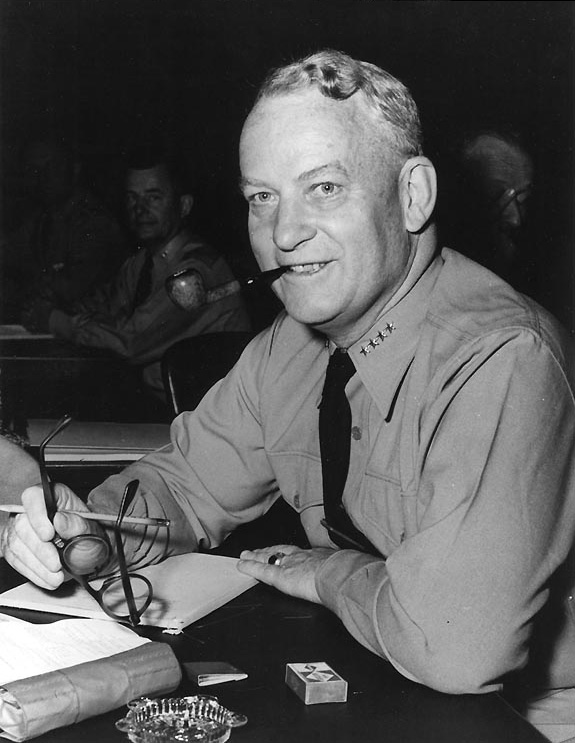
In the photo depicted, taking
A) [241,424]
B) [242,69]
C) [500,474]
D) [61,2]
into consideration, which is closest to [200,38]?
[242,69]

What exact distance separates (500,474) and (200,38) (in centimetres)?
370

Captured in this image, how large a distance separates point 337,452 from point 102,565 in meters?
0.40

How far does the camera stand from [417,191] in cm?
147

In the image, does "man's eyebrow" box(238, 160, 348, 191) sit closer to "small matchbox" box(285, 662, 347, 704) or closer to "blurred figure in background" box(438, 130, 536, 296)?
"small matchbox" box(285, 662, 347, 704)

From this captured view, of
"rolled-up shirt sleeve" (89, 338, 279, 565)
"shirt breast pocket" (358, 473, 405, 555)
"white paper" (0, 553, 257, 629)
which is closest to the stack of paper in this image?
"rolled-up shirt sleeve" (89, 338, 279, 565)

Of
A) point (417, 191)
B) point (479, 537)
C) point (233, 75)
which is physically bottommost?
point (479, 537)

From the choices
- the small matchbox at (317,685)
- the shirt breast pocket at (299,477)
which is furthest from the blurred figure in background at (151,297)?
the small matchbox at (317,685)

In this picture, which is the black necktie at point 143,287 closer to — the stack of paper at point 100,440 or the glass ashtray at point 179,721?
the stack of paper at point 100,440

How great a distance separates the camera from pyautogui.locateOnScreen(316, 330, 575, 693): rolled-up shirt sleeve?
112 cm

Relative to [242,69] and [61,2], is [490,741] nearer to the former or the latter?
[242,69]

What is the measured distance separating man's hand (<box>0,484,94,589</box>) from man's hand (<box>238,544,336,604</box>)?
0.84ft

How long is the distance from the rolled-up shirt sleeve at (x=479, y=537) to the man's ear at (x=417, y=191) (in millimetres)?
275

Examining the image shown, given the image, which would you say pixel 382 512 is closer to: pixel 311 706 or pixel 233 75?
pixel 311 706

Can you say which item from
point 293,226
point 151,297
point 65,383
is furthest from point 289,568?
point 151,297
